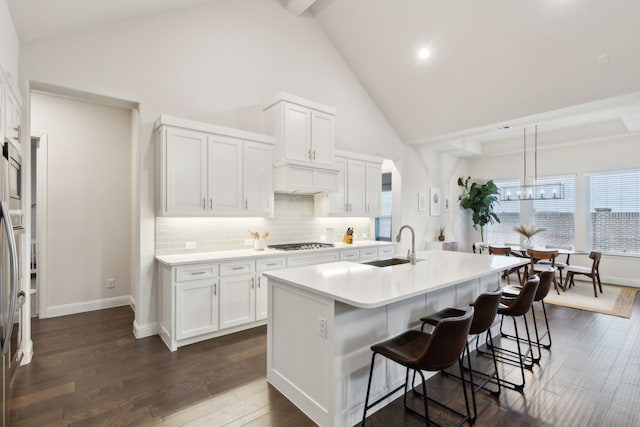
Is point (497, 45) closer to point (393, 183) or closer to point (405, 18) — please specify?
point (405, 18)

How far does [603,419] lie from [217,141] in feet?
14.2

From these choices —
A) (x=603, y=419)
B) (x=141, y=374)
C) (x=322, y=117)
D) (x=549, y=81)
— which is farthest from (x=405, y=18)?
(x=141, y=374)

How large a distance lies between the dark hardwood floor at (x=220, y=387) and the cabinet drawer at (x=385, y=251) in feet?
8.61

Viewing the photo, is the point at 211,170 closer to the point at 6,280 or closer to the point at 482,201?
the point at 6,280

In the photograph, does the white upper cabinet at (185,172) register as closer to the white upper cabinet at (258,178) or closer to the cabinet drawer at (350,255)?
the white upper cabinet at (258,178)

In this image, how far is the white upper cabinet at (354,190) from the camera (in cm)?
520

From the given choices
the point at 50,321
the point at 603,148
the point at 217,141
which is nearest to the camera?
the point at 217,141

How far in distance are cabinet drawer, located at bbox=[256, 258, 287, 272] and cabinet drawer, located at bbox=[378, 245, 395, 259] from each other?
6.67 ft

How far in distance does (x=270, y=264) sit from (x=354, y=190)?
7.16 feet

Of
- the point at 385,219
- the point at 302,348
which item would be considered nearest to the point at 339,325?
the point at 302,348

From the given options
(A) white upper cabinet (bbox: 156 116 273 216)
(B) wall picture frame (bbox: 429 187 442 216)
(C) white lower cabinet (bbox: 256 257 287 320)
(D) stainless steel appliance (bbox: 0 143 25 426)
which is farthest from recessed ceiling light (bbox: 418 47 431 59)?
(D) stainless steel appliance (bbox: 0 143 25 426)

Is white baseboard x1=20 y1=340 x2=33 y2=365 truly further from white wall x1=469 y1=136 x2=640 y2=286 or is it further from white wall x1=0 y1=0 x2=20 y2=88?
white wall x1=469 y1=136 x2=640 y2=286

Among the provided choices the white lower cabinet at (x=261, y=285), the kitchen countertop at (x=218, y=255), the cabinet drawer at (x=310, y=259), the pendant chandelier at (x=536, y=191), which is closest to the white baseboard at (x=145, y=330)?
the kitchen countertop at (x=218, y=255)

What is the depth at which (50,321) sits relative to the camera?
162 inches
